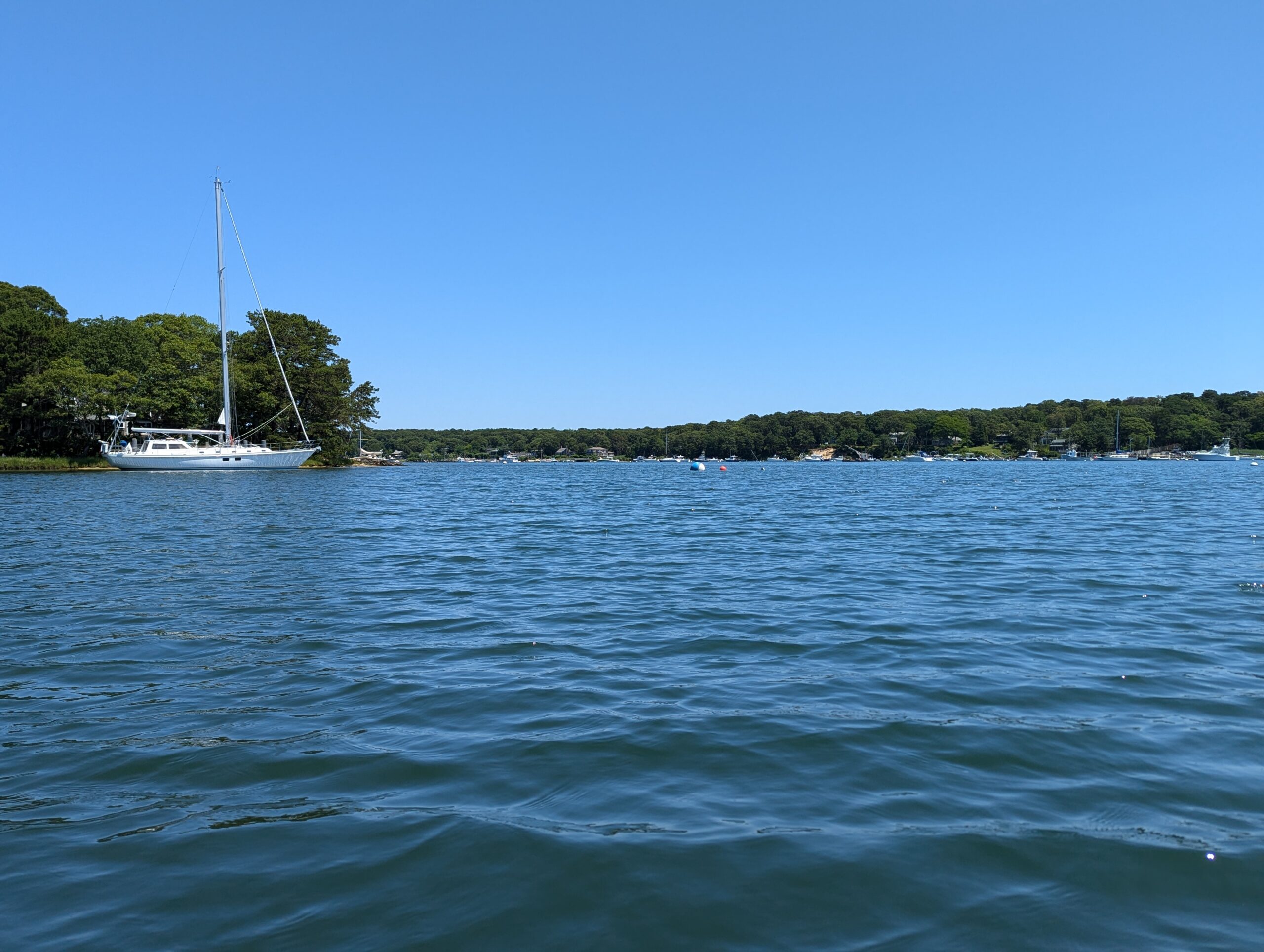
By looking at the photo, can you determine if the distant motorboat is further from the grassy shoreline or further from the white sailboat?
the grassy shoreline

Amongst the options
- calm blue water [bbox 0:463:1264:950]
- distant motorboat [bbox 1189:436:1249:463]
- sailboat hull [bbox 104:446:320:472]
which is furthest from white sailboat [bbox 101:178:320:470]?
distant motorboat [bbox 1189:436:1249:463]

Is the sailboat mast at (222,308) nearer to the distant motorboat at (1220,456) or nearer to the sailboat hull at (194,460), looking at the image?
the sailboat hull at (194,460)

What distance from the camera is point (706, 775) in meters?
5.33

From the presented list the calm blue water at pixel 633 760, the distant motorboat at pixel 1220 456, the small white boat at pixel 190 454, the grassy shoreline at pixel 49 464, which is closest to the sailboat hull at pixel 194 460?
the small white boat at pixel 190 454

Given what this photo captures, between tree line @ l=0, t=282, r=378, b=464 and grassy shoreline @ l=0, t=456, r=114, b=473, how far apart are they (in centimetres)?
276

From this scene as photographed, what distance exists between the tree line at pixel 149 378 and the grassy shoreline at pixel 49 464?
276 cm

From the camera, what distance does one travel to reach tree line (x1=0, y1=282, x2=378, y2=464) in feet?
232

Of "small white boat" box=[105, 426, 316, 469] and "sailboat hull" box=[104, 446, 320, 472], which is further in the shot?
"small white boat" box=[105, 426, 316, 469]

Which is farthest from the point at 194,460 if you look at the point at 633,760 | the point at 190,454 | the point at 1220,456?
the point at 1220,456

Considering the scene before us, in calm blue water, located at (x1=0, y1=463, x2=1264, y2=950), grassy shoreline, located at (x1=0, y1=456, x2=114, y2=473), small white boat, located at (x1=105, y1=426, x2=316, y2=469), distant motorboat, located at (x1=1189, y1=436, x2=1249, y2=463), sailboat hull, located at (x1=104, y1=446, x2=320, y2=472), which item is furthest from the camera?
distant motorboat, located at (x1=1189, y1=436, x2=1249, y2=463)

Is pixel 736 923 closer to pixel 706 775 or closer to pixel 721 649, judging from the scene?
pixel 706 775

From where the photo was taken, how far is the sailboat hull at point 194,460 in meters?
67.7

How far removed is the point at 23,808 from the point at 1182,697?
879 cm

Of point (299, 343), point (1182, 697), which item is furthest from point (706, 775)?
point (299, 343)
